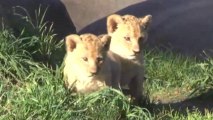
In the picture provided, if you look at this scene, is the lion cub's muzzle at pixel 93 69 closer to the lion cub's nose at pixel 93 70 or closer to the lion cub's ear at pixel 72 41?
the lion cub's nose at pixel 93 70

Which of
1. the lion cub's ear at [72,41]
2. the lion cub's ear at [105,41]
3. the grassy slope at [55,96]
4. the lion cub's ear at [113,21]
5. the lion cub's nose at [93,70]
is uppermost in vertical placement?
the lion cub's ear at [113,21]

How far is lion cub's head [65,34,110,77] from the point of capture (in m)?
5.93

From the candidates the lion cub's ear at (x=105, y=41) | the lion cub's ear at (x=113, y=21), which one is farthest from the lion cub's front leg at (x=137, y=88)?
the lion cub's ear at (x=105, y=41)

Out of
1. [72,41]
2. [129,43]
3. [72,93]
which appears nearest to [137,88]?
[129,43]

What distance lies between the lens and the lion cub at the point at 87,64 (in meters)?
5.95

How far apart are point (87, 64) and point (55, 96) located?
427 millimetres

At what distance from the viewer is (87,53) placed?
596cm

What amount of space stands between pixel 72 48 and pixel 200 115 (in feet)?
4.74

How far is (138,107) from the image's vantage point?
6320mm

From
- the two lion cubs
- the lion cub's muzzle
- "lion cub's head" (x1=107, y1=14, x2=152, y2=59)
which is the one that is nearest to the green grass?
the two lion cubs

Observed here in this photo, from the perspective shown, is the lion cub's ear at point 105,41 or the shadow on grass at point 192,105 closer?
the lion cub's ear at point 105,41

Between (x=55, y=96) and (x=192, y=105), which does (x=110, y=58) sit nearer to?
(x=55, y=96)

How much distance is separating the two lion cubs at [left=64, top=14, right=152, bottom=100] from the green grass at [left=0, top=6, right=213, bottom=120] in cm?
13

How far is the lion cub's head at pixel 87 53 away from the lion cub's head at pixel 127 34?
15.6 inches
